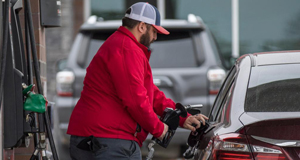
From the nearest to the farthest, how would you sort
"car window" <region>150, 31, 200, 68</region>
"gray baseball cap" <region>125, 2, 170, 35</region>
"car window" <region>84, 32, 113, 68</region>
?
"gray baseball cap" <region>125, 2, 170, 35</region>, "car window" <region>150, 31, 200, 68</region>, "car window" <region>84, 32, 113, 68</region>

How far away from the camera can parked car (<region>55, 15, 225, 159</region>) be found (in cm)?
745

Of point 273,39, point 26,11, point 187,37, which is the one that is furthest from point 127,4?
point 26,11

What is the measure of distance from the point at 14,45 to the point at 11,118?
55cm

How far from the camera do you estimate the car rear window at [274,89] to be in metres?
3.83

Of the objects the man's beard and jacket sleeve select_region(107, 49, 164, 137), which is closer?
jacket sleeve select_region(107, 49, 164, 137)

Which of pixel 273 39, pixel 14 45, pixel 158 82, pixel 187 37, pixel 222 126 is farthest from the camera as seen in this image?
pixel 273 39

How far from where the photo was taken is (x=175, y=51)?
7852mm

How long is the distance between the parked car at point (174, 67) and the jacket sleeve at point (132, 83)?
350cm

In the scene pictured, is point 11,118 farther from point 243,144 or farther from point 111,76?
point 243,144

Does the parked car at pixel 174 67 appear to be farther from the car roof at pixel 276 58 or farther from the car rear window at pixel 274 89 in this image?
the car rear window at pixel 274 89

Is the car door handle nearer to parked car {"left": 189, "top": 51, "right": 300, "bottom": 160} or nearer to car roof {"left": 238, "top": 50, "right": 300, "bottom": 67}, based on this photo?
parked car {"left": 189, "top": 51, "right": 300, "bottom": 160}

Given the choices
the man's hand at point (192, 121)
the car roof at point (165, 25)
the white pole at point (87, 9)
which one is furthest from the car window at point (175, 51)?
the white pole at point (87, 9)

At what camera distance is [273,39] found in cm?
1411

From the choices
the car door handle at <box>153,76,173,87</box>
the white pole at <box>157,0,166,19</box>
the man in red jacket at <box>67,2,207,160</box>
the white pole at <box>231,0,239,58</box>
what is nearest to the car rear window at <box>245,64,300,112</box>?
the man in red jacket at <box>67,2,207,160</box>
